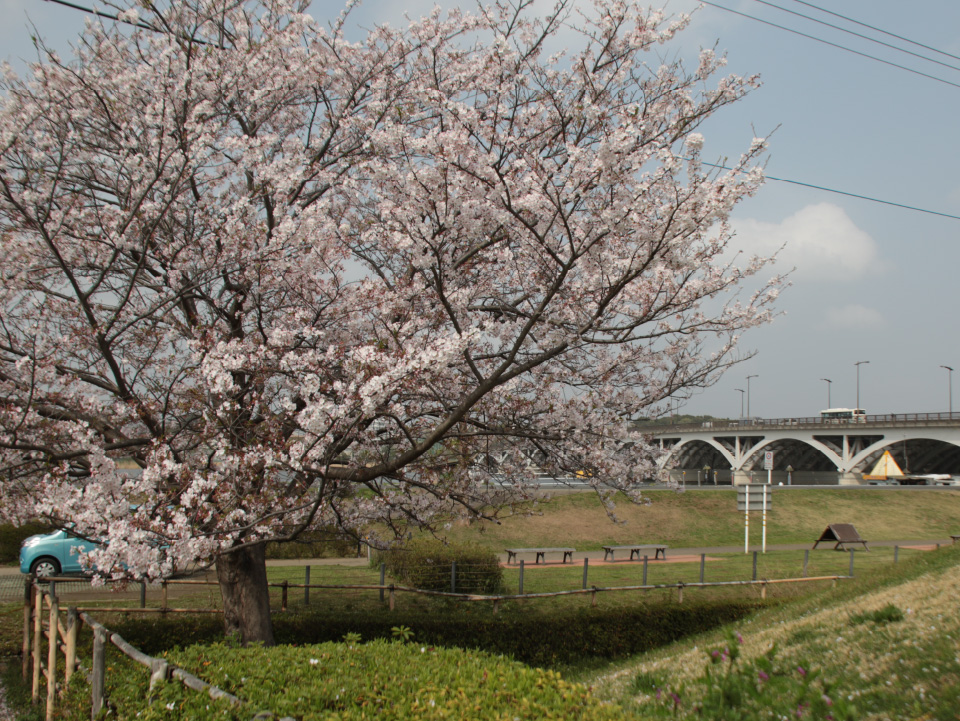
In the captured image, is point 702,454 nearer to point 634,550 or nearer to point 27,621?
point 634,550

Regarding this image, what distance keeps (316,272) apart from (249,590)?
4.51 m

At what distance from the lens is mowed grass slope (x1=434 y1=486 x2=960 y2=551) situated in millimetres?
29750

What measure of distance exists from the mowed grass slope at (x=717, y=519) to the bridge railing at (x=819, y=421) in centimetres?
1019

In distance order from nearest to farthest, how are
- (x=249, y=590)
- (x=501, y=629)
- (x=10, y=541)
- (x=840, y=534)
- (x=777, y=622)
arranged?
(x=249, y=590) < (x=777, y=622) < (x=501, y=629) < (x=10, y=541) < (x=840, y=534)

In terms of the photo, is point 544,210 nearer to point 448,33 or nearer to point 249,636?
point 448,33

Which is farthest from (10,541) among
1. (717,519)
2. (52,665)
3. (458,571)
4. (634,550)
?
(717,519)

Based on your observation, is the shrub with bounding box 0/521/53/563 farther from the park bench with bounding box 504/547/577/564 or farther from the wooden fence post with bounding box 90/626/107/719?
the wooden fence post with bounding box 90/626/107/719

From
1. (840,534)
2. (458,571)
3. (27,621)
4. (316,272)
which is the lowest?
(840,534)

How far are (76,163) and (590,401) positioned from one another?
24.8 feet

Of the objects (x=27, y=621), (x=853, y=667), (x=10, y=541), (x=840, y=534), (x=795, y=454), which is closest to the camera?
(x=853, y=667)

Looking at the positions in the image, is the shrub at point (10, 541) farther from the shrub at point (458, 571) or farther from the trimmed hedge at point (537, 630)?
the trimmed hedge at point (537, 630)

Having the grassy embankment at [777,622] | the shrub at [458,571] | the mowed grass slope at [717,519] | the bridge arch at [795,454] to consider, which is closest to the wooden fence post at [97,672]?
the grassy embankment at [777,622]

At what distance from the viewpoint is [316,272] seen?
895 centimetres

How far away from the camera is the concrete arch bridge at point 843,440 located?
192 ft
